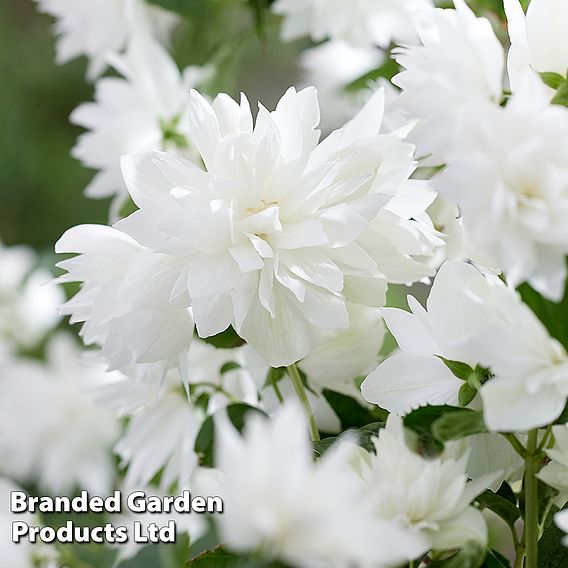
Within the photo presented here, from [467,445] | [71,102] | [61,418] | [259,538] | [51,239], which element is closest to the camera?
[259,538]

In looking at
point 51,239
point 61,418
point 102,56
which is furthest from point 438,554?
point 51,239

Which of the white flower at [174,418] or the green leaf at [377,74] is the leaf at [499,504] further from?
the green leaf at [377,74]

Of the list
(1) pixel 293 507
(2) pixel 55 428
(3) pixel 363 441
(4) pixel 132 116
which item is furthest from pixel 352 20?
(2) pixel 55 428

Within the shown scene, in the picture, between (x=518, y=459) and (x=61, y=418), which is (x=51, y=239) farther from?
(x=518, y=459)

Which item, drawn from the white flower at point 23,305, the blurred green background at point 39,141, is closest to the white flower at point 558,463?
the white flower at point 23,305

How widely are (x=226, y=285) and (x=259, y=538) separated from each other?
0.49ft

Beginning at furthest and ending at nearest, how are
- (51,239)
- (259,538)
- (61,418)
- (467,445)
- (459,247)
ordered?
(51,239) → (61,418) → (459,247) → (467,445) → (259,538)

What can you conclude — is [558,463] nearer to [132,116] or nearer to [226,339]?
[226,339]

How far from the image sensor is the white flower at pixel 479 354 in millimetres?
317

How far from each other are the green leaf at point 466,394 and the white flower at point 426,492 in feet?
Result: 0.12

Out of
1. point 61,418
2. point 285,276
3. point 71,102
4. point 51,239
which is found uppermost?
point 285,276

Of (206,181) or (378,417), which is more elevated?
(206,181)

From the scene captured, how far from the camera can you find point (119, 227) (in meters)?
0.39

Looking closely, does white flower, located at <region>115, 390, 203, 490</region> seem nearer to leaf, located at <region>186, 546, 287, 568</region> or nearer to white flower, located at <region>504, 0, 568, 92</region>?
leaf, located at <region>186, 546, 287, 568</region>
